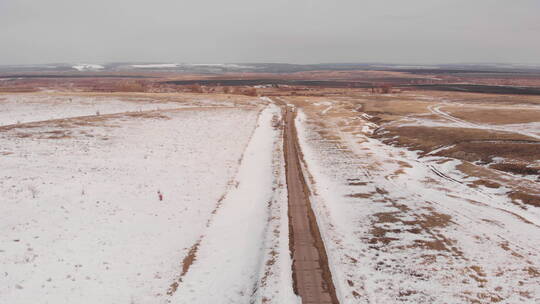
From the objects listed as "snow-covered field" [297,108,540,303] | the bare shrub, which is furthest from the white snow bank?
"snow-covered field" [297,108,540,303]

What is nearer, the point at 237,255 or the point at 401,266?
the point at 401,266

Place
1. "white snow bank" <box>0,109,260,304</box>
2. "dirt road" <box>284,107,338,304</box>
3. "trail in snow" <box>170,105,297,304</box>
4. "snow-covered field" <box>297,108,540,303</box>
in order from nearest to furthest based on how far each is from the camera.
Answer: "white snow bank" <box>0,109,260,304</box> → "trail in snow" <box>170,105,297,304</box> → "dirt road" <box>284,107,338,304</box> → "snow-covered field" <box>297,108,540,303</box>

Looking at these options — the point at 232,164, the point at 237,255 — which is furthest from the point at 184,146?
the point at 237,255

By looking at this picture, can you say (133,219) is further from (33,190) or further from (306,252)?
(306,252)

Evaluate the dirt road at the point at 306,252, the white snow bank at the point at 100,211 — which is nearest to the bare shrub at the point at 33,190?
the white snow bank at the point at 100,211

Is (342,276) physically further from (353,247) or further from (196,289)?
(196,289)

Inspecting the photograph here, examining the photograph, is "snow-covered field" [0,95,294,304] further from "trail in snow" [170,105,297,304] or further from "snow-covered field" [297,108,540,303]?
"snow-covered field" [297,108,540,303]
